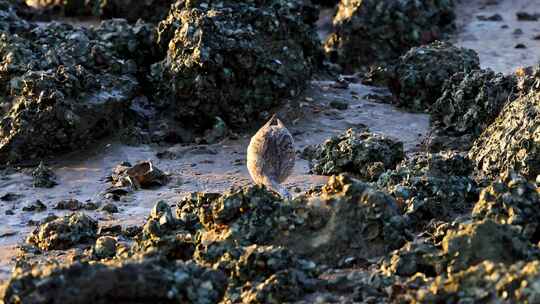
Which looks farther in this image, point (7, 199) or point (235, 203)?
point (7, 199)

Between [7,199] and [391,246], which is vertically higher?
[391,246]

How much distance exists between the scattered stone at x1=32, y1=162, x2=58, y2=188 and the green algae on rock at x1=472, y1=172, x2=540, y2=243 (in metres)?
3.88

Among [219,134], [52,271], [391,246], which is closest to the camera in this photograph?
[52,271]

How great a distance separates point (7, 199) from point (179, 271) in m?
3.51

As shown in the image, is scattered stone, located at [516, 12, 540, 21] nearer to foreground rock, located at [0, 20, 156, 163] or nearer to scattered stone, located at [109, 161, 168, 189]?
foreground rock, located at [0, 20, 156, 163]

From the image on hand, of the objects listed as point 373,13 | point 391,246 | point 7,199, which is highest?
point 373,13

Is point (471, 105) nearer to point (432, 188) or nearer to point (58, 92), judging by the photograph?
point (432, 188)

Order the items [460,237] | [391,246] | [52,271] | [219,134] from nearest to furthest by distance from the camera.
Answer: [52,271]
[460,237]
[391,246]
[219,134]

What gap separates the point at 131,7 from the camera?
37.2 feet

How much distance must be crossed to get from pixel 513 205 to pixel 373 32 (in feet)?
21.4

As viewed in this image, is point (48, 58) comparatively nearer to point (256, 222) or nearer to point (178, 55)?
point (178, 55)

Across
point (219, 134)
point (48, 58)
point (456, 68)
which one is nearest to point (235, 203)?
point (219, 134)

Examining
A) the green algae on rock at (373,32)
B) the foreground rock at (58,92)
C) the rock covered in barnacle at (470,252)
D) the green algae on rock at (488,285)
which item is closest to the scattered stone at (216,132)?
the foreground rock at (58,92)

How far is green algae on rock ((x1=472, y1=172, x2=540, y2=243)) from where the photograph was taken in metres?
4.63
